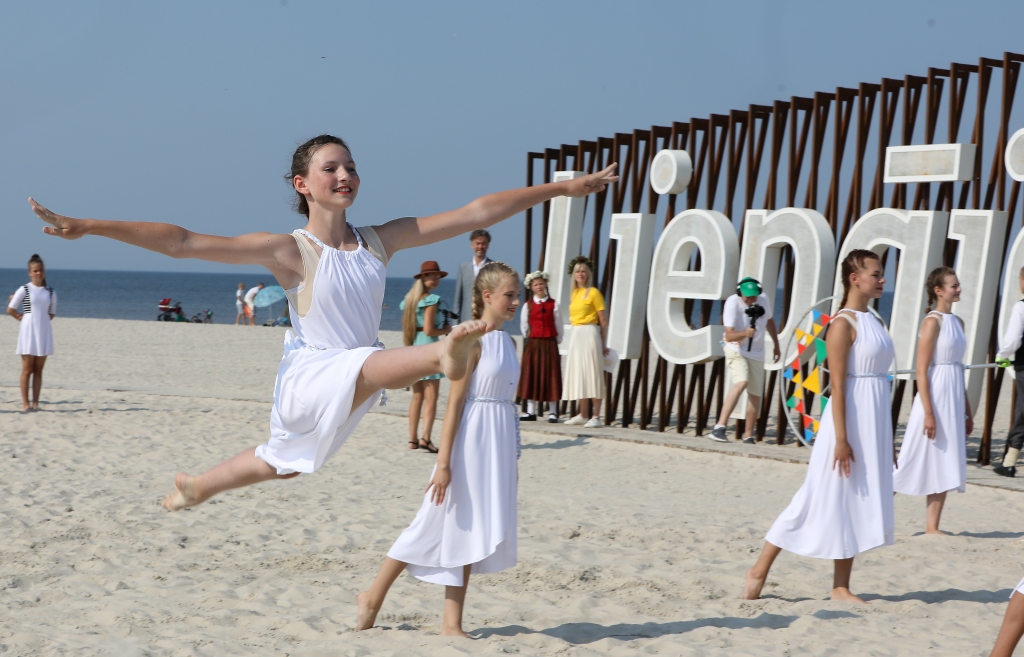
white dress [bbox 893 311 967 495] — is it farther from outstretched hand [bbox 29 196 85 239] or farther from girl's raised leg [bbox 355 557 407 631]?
outstretched hand [bbox 29 196 85 239]

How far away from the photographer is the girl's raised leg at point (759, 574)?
5.23m

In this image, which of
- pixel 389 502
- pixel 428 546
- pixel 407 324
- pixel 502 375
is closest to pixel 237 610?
pixel 428 546

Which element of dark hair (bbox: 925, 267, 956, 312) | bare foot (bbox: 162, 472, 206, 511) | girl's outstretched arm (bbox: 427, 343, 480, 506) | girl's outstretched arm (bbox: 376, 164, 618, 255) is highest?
dark hair (bbox: 925, 267, 956, 312)

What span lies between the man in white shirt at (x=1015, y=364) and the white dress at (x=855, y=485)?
3462 mm

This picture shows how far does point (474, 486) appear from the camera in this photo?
444cm

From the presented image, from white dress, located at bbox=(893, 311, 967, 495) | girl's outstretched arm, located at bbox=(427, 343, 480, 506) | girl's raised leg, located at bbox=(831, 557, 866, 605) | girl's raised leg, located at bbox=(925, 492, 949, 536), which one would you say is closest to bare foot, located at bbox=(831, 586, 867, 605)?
girl's raised leg, located at bbox=(831, 557, 866, 605)

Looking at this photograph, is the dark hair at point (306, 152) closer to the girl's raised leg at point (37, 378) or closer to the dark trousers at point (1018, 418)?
the dark trousers at point (1018, 418)

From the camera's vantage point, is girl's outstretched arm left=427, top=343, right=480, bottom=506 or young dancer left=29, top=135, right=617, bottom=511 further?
girl's outstretched arm left=427, top=343, right=480, bottom=506

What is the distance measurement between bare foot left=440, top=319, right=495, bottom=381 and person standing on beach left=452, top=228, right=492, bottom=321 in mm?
6115

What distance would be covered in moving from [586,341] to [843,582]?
645 cm

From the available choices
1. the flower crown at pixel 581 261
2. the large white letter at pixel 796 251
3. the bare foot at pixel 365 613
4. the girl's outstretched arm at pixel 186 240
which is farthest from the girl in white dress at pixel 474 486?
the flower crown at pixel 581 261

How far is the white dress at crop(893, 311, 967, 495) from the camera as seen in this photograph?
675 cm

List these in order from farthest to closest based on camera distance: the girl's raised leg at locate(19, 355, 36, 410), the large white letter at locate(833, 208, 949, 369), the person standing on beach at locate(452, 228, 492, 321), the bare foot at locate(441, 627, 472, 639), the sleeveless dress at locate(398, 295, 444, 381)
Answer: the girl's raised leg at locate(19, 355, 36, 410), the person standing on beach at locate(452, 228, 492, 321), the sleeveless dress at locate(398, 295, 444, 381), the large white letter at locate(833, 208, 949, 369), the bare foot at locate(441, 627, 472, 639)

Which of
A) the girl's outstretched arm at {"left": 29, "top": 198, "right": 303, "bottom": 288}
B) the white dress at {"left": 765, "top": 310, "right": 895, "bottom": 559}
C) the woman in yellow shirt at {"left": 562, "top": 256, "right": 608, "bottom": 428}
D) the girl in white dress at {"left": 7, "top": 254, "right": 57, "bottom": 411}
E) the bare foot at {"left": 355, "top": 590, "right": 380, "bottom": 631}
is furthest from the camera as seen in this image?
the girl in white dress at {"left": 7, "top": 254, "right": 57, "bottom": 411}
